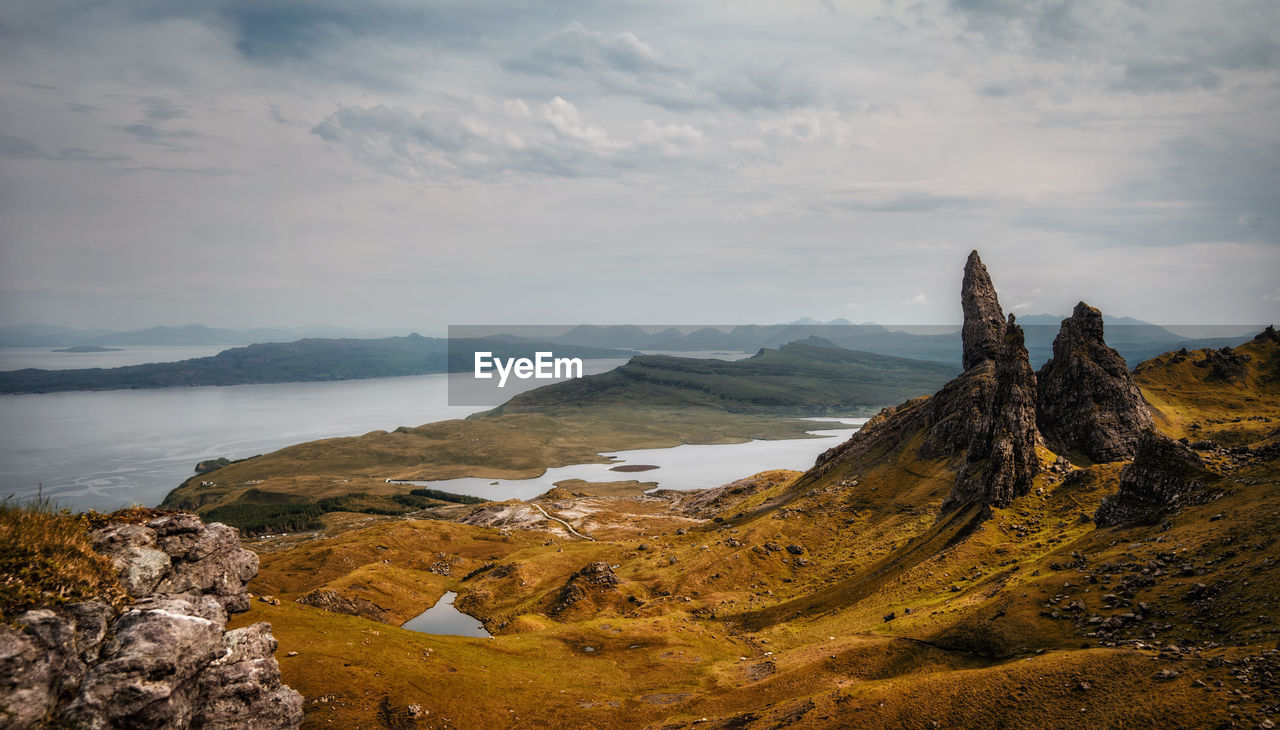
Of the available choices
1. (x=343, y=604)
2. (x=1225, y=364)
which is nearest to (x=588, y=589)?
(x=343, y=604)

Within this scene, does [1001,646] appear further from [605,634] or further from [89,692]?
[89,692]

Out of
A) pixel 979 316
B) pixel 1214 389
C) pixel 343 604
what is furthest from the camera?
pixel 1214 389

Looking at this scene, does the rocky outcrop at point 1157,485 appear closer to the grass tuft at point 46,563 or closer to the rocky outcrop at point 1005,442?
the rocky outcrop at point 1005,442

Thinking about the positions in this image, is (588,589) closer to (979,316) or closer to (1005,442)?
(1005,442)

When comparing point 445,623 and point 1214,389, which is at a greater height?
point 1214,389

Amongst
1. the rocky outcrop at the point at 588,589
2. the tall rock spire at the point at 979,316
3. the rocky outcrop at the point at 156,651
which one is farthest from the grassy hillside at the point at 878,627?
the tall rock spire at the point at 979,316
